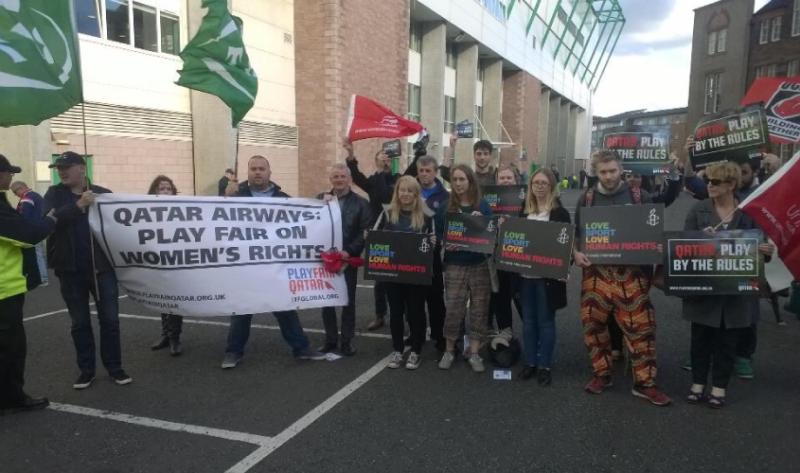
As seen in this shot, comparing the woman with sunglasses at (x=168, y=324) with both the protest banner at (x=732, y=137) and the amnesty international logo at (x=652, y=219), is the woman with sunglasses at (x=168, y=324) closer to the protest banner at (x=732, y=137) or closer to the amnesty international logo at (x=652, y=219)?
the amnesty international logo at (x=652, y=219)

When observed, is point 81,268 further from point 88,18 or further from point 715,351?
point 88,18

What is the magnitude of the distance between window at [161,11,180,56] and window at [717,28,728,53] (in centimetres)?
5283

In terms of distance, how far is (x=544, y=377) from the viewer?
4730mm

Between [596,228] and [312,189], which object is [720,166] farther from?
[312,189]

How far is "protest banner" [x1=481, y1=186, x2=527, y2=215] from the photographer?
5637 mm

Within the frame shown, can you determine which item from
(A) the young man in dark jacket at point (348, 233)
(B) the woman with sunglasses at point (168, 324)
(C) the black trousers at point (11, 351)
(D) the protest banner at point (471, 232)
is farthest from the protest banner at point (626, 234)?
(C) the black trousers at point (11, 351)

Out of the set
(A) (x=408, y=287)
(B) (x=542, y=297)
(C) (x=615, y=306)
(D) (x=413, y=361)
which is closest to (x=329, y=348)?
(D) (x=413, y=361)

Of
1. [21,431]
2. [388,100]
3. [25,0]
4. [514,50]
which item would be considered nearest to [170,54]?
[388,100]

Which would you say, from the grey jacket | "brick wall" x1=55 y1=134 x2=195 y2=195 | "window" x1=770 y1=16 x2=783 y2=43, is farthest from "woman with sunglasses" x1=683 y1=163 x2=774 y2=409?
"window" x1=770 y1=16 x2=783 y2=43

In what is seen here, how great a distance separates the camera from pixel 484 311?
5.08m

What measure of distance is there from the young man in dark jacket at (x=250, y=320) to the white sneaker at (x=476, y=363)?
4.73 feet

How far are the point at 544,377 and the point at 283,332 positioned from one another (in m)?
2.44

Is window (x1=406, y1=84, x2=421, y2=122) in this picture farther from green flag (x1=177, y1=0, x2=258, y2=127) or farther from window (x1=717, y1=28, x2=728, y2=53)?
window (x1=717, y1=28, x2=728, y2=53)

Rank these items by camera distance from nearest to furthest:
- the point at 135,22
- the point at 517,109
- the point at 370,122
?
1. the point at 370,122
2. the point at 135,22
3. the point at 517,109
